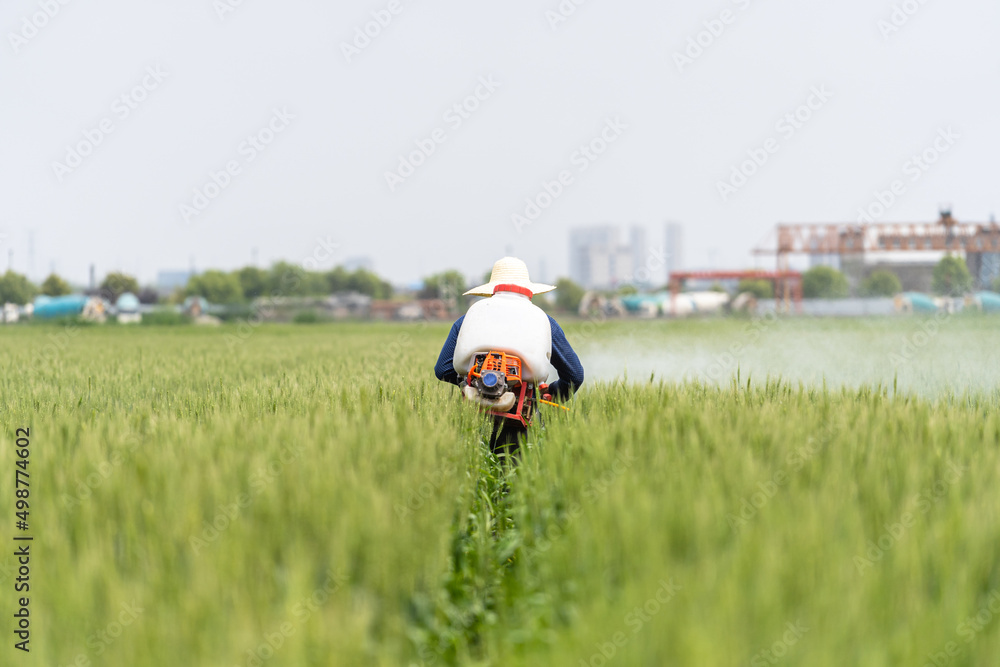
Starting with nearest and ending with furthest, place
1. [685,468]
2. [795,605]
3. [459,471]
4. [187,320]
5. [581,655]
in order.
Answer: [581,655] < [795,605] < [685,468] < [459,471] < [187,320]

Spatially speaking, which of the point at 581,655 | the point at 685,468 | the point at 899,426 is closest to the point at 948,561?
the point at 685,468

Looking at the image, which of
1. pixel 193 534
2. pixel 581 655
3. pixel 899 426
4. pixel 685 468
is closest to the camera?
A: pixel 581 655

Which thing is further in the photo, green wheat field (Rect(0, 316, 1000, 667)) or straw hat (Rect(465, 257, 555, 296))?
straw hat (Rect(465, 257, 555, 296))

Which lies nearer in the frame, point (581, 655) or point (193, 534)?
point (581, 655)

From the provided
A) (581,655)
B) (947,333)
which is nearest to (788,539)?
(581,655)

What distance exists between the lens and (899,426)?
12.0 ft

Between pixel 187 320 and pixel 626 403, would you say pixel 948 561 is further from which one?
pixel 187 320

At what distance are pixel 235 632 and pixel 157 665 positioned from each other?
210 mm

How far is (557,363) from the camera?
4500mm

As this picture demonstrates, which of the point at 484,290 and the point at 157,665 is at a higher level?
the point at 484,290

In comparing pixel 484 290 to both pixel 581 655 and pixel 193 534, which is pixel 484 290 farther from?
pixel 581 655

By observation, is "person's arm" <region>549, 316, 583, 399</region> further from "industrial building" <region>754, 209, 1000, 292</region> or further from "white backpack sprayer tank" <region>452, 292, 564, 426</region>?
"industrial building" <region>754, 209, 1000, 292</region>

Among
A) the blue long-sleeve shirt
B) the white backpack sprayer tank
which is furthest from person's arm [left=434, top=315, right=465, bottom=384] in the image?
the white backpack sprayer tank

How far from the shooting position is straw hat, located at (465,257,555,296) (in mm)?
4637
